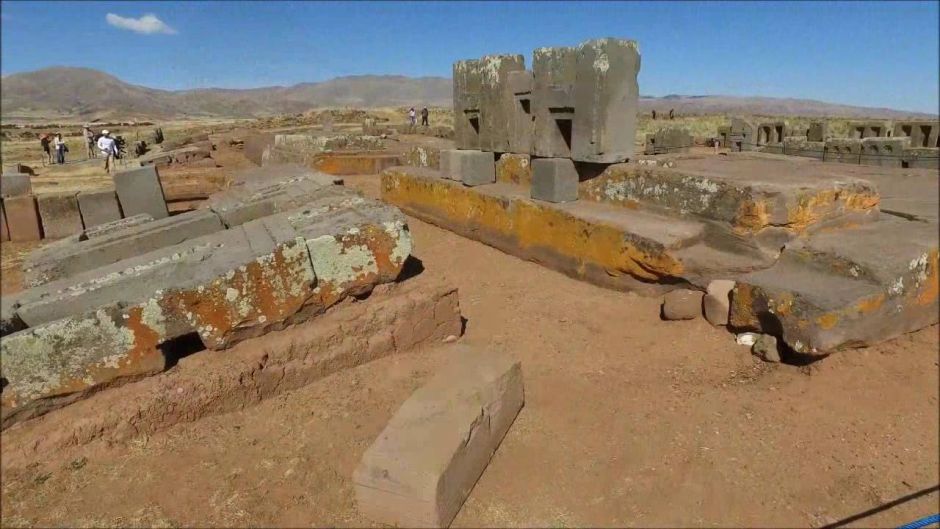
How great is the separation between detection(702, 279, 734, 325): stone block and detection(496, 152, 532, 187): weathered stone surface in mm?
3283

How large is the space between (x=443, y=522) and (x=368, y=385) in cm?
129

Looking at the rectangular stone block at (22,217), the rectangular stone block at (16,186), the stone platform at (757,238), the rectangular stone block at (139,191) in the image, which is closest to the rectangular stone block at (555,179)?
the stone platform at (757,238)

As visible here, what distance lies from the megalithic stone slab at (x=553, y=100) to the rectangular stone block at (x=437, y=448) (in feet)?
12.8

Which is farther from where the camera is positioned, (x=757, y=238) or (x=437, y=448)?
(x=757, y=238)

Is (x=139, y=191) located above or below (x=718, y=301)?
above

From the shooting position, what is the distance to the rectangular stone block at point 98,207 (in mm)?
5738

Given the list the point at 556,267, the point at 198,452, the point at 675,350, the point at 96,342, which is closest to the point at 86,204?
the point at 96,342

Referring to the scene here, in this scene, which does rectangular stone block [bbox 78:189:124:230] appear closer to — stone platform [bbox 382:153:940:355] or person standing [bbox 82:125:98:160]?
stone platform [bbox 382:153:940:355]

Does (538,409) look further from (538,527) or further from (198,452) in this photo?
(198,452)

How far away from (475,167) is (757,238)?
391 cm

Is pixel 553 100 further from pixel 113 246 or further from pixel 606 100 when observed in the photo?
pixel 113 246

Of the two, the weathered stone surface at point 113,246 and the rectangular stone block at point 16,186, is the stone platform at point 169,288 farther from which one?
the rectangular stone block at point 16,186

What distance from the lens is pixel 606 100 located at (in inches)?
226

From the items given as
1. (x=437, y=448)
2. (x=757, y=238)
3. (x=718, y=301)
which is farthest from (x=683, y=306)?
(x=437, y=448)
